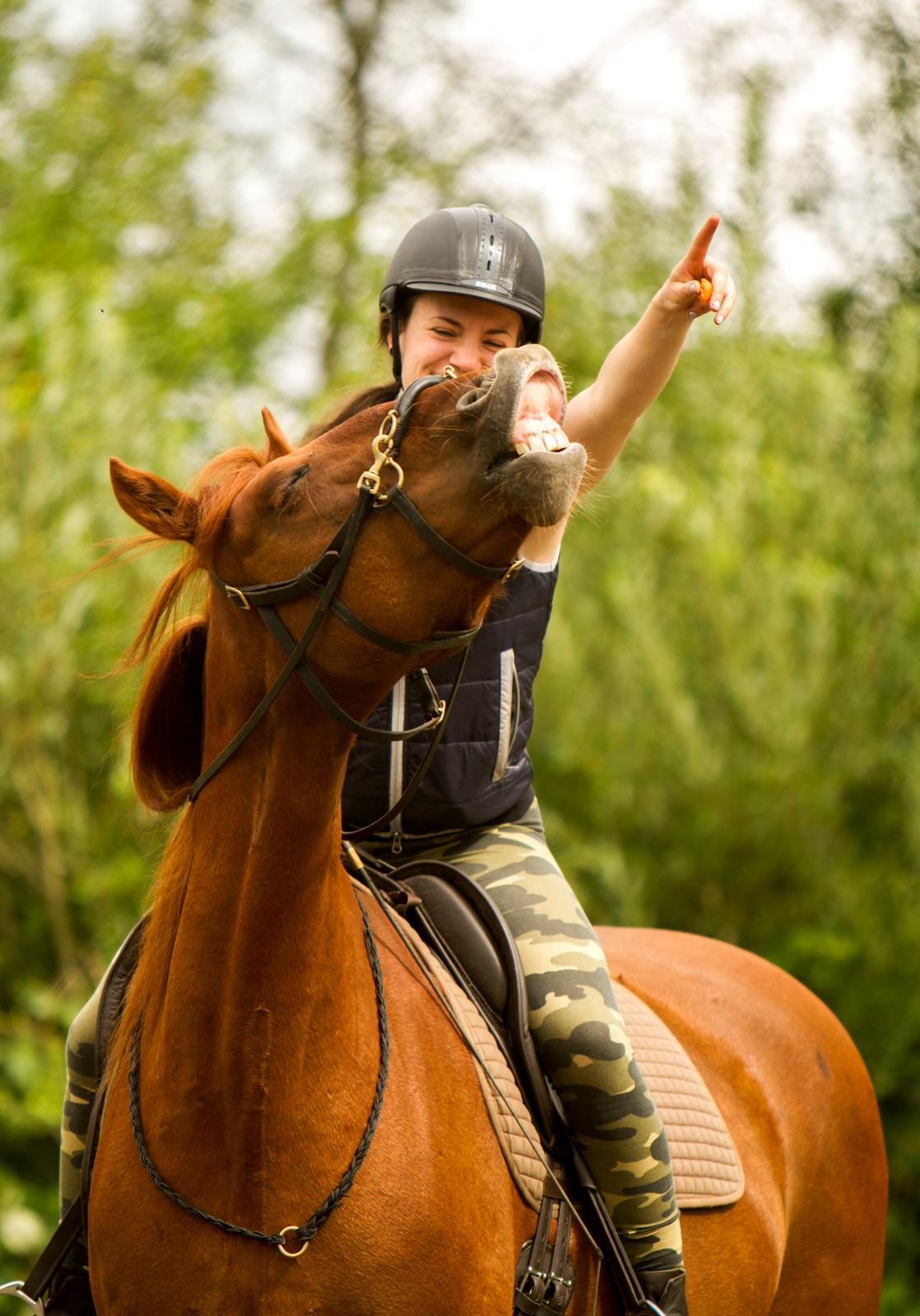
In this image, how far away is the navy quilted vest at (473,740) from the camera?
3104 millimetres

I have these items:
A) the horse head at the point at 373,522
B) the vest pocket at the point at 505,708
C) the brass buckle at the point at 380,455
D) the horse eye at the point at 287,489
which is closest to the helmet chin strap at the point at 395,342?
the vest pocket at the point at 505,708

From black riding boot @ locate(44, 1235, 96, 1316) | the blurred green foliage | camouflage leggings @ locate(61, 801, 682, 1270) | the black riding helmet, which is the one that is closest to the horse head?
the black riding helmet

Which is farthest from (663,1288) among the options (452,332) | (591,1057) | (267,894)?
(452,332)

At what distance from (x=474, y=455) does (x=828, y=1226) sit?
317 centimetres

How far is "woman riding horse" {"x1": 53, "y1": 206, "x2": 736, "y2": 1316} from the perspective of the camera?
3.06 metres

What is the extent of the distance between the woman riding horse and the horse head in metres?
0.54

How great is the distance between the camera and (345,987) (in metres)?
2.67

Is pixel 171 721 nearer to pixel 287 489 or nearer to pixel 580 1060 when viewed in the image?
pixel 287 489

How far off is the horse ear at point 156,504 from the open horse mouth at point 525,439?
610 mm

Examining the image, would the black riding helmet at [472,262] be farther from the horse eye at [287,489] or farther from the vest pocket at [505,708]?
the horse eye at [287,489]

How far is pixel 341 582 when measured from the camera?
7.66 ft

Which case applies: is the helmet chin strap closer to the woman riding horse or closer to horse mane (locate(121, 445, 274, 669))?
the woman riding horse

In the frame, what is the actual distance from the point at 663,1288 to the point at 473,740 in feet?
4.39

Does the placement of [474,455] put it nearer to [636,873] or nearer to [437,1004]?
[437,1004]
